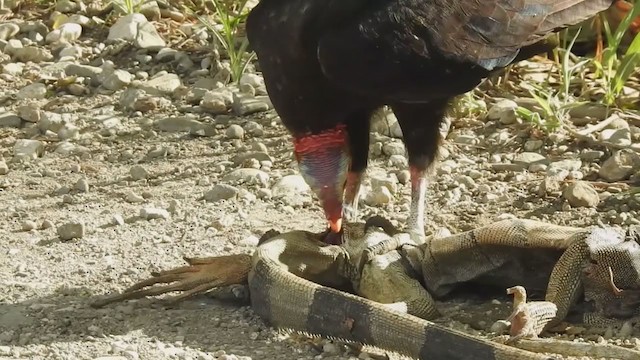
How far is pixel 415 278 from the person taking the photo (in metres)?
3.72

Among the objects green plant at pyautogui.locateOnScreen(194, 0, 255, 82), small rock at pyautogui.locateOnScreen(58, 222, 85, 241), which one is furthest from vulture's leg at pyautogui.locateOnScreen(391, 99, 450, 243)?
green plant at pyautogui.locateOnScreen(194, 0, 255, 82)

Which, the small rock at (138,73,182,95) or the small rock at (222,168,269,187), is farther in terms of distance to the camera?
the small rock at (138,73,182,95)

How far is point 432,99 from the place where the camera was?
3973 mm

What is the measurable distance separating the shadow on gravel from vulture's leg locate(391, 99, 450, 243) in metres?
0.80

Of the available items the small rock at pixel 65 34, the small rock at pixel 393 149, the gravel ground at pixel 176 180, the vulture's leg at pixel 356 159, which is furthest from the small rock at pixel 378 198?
the small rock at pixel 65 34

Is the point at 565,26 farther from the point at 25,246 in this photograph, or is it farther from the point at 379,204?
the point at 25,246

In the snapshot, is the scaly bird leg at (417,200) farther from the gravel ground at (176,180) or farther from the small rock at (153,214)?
the small rock at (153,214)

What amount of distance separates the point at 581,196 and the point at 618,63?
1304 millimetres

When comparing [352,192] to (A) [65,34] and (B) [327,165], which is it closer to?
(B) [327,165]

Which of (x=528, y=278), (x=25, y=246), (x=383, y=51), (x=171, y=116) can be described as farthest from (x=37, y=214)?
(x=528, y=278)

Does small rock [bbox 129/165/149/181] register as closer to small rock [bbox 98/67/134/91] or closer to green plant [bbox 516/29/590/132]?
small rock [bbox 98/67/134/91]

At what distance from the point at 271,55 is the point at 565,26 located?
1107mm

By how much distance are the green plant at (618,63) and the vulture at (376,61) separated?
2.90 feet

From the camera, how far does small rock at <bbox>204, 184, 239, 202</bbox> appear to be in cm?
463
